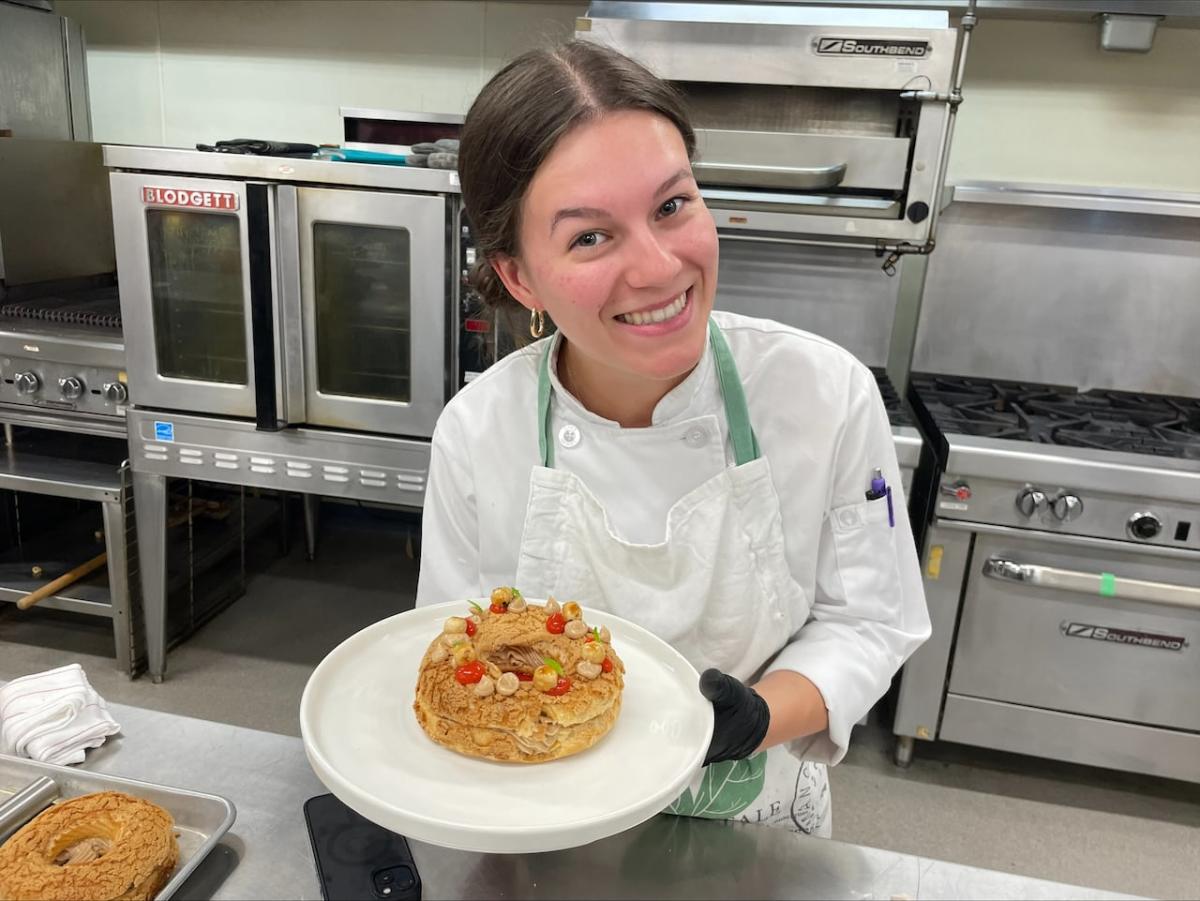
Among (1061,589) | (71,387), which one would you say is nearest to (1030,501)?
(1061,589)

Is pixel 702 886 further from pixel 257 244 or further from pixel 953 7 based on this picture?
pixel 953 7

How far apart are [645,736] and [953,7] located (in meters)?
2.42

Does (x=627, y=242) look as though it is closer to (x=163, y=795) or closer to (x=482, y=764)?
(x=482, y=764)

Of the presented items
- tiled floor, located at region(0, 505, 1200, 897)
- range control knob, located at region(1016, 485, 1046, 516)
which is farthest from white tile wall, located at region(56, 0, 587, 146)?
range control knob, located at region(1016, 485, 1046, 516)

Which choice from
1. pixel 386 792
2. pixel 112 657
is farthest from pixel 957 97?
pixel 112 657

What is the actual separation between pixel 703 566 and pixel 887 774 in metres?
1.64

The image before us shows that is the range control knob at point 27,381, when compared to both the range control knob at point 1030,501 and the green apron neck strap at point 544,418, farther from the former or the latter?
the range control knob at point 1030,501

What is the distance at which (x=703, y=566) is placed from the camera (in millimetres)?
1083

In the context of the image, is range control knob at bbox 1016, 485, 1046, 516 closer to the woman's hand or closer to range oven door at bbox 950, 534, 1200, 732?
range oven door at bbox 950, 534, 1200, 732

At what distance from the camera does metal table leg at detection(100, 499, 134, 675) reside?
2504 millimetres

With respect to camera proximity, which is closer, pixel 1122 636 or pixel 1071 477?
pixel 1071 477

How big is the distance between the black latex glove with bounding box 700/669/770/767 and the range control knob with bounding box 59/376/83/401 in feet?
7.73

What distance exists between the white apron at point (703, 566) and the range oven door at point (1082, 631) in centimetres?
130

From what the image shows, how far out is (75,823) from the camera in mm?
788
